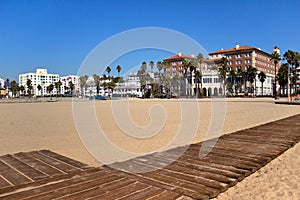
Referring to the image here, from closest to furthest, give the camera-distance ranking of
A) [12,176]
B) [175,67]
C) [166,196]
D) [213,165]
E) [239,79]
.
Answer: [166,196] < [12,176] < [213,165] < [239,79] < [175,67]

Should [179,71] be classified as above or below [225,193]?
above

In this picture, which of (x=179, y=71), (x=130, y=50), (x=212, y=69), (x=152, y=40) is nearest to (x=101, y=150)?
(x=130, y=50)

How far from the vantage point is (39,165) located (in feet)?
17.1

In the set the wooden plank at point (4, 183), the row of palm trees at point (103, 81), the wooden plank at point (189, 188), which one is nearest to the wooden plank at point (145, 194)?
the wooden plank at point (189, 188)

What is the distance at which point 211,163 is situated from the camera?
529 centimetres

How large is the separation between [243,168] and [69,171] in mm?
3172

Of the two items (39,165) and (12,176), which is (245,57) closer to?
(39,165)

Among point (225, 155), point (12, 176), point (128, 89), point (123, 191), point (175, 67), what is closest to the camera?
point (123, 191)

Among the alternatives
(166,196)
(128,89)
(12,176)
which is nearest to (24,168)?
(12,176)

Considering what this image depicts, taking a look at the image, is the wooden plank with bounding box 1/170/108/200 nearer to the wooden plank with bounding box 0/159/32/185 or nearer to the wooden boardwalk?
the wooden boardwalk

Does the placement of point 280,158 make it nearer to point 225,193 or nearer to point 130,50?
point 225,193

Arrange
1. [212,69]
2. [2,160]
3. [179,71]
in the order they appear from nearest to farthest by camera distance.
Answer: [2,160] → [212,69] → [179,71]

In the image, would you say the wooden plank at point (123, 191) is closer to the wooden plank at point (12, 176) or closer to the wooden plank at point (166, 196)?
the wooden plank at point (166, 196)

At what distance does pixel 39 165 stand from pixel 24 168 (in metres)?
0.29
